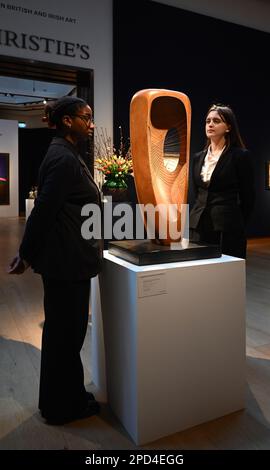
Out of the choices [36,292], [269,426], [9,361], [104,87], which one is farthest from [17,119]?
[269,426]

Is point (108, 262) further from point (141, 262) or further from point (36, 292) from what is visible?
point (36, 292)

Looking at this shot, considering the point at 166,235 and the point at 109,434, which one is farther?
the point at 166,235

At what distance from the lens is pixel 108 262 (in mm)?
1839

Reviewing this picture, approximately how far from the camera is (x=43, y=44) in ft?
18.9

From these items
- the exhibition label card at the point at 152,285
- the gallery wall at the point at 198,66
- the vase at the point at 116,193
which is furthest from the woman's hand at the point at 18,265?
the gallery wall at the point at 198,66

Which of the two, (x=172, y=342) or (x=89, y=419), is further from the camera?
(x=89, y=419)

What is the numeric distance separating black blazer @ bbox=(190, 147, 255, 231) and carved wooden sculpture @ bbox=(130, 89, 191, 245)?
1.04 feet

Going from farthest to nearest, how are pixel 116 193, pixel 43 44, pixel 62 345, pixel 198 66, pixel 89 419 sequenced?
pixel 198 66 < pixel 43 44 < pixel 116 193 < pixel 89 419 < pixel 62 345

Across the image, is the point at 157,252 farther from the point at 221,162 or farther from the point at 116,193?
the point at 116,193

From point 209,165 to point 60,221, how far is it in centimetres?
101

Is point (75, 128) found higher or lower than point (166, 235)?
higher

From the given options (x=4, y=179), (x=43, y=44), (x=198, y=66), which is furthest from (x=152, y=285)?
(x=4, y=179)

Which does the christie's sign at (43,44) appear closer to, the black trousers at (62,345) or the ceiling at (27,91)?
the ceiling at (27,91)

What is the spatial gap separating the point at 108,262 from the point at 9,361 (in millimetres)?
1115
